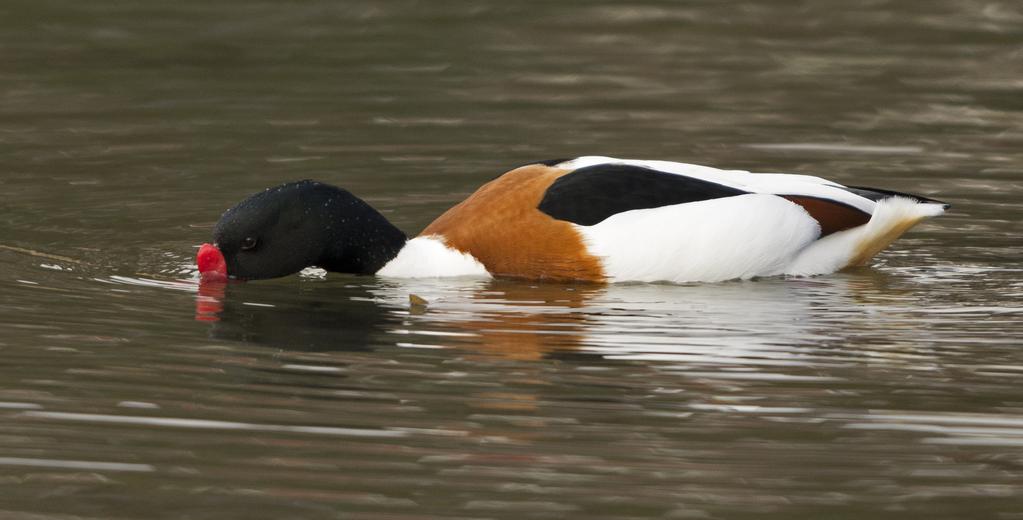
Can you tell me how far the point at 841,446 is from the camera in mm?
6125

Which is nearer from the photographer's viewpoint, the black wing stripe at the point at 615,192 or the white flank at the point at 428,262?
the black wing stripe at the point at 615,192

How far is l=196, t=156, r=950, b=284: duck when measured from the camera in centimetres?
891

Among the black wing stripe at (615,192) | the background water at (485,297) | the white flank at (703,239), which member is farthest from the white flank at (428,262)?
the white flank at (703,239)

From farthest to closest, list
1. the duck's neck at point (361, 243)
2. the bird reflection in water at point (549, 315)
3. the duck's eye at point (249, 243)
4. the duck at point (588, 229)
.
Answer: the duck's neck at point (361, 243) < the duck at point (588, 229) < the duck's eye at point (249, 243) < the bird reflection in water at point (549, 315)

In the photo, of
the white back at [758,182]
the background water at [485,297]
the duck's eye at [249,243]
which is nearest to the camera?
the background water at [485,297]

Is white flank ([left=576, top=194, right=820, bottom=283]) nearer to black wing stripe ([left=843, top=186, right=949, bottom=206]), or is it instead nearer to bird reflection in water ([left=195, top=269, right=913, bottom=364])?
bird reflection in water ([left=195, top=269, right=913, bottom=364])

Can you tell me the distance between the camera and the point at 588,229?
8.95 metres

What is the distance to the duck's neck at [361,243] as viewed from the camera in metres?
9.10

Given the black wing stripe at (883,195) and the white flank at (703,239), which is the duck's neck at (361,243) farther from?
the black wing stripe at (883,195)

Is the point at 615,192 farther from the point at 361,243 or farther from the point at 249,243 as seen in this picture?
the point at 249,243

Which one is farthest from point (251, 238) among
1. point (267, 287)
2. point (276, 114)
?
point (276, 114)

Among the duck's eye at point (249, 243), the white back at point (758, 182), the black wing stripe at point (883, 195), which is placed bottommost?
the duck's eye at point (249, 243)

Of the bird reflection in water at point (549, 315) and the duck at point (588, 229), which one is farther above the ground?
the duck at point (588, 229)

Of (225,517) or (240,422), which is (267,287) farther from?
(225,517)
